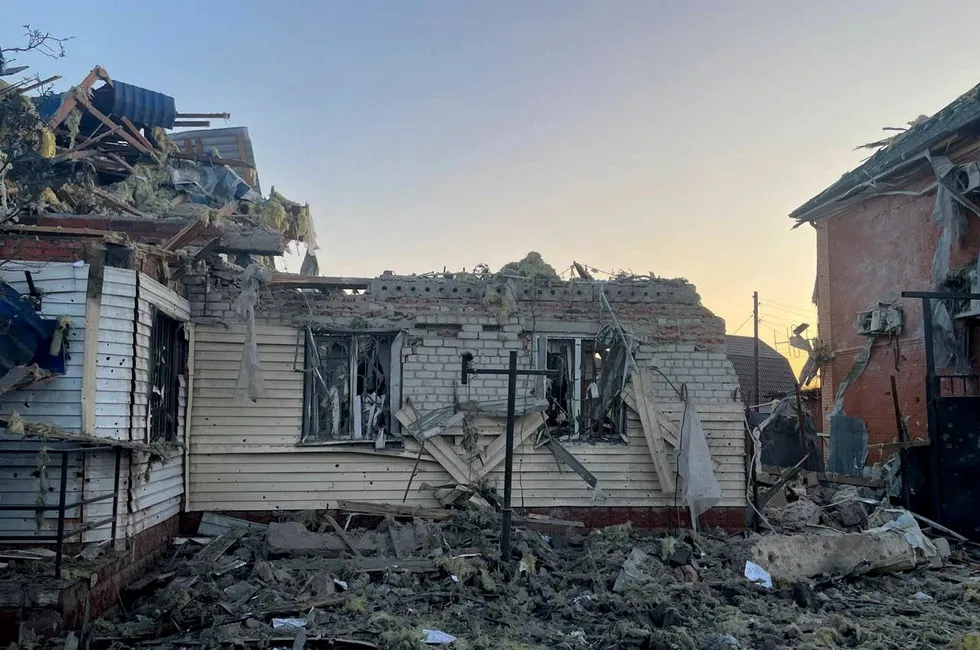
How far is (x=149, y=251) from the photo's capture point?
7484 mm

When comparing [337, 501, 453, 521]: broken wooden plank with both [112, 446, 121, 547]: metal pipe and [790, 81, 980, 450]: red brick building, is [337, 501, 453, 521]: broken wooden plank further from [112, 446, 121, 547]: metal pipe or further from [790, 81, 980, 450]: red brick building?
[790, 81, 980, 450]: red brick building

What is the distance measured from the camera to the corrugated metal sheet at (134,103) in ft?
44.4

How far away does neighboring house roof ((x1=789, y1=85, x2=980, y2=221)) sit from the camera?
523 inches

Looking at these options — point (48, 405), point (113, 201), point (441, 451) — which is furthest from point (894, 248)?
point (48, 405)

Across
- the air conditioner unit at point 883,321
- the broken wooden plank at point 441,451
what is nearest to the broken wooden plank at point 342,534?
the broken wooden plank at point 441,451

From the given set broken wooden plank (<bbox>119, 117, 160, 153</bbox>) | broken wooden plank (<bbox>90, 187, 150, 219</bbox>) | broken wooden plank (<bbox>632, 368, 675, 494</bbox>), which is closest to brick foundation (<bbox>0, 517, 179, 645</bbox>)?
broken wooden plank (<bbox>90, 187, 150, 219</bbox>)

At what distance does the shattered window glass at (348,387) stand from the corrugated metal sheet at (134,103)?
7557mm

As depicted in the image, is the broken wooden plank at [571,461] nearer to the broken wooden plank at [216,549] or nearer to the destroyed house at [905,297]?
the broken wooden plank at [216,549]

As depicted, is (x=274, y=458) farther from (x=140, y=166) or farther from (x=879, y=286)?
(x=879, y=286)

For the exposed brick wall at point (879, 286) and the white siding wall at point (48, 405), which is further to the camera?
the exposed brick wall at point (879, 286)

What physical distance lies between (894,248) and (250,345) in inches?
542

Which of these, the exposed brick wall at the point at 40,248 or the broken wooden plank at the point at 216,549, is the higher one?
the exposed brick wall at the point at 40,248

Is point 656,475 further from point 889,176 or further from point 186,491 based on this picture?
point 889,176

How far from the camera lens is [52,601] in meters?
5.41
